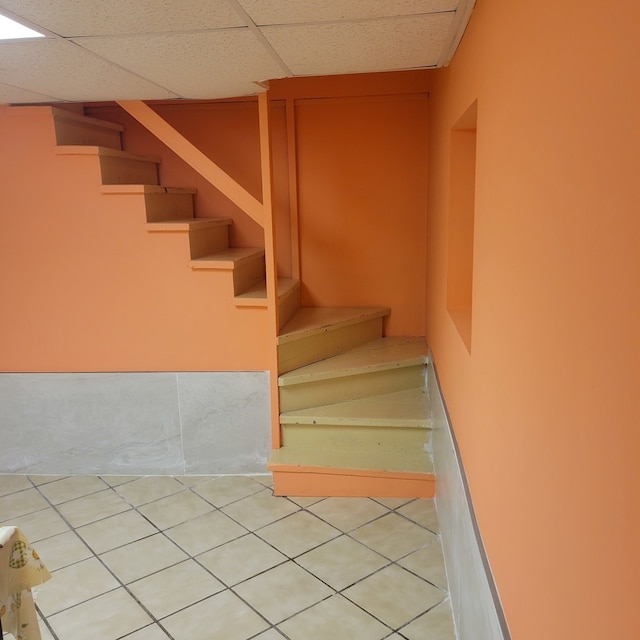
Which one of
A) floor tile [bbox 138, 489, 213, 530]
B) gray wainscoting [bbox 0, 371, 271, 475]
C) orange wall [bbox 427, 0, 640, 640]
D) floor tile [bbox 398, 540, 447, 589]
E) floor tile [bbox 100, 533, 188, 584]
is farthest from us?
gray wainscoting [bbox 0, 371, 271, 475]

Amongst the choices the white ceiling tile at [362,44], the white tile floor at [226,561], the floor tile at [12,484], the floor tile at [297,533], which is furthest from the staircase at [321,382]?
the floor tile at [12,484]

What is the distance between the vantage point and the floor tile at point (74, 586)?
8.00 feet

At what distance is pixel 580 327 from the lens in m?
0.79

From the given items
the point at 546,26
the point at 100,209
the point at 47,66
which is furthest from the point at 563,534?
the point at 100,209

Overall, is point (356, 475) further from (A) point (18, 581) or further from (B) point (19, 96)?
(B) point (19, 96)

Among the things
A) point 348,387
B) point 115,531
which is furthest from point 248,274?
point 115,531

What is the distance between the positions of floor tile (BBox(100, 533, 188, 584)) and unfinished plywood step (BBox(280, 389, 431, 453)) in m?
0.89

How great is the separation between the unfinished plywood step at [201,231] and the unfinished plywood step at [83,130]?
714 mm

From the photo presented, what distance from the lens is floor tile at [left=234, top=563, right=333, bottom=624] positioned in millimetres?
2361

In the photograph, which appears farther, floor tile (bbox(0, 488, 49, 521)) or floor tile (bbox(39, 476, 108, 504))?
floor tile (bbox(39, 476, 108, 504))

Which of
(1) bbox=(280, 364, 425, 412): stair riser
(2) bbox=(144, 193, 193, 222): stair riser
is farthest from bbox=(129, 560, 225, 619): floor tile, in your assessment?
Answer: (2) bbox=(144, 193, 193, 222): stair riser

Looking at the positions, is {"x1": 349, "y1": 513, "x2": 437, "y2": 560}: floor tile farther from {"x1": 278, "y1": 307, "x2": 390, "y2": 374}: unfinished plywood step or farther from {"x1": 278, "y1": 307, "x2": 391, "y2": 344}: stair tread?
{"x1": 278, "y1": 307, "x2": 391, "y2": 344}: stair tread

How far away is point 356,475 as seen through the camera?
3.16m

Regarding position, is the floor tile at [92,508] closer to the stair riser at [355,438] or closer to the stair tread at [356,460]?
the stair tread at [356,460]
